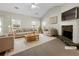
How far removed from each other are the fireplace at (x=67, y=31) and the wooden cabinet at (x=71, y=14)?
44 cm

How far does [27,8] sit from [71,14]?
87.3 inches

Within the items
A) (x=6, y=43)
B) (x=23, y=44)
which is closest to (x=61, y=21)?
(x=23, y=44)

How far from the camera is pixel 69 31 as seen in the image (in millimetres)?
4840

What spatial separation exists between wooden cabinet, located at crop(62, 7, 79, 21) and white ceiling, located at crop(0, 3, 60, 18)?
123 centimetres

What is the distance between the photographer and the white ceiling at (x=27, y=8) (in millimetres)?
3253

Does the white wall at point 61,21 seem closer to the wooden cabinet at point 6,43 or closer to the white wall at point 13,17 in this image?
the white wall at point 13,17

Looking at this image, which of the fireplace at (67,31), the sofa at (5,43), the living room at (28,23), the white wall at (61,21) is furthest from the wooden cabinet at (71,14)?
the sofa at (5,43)

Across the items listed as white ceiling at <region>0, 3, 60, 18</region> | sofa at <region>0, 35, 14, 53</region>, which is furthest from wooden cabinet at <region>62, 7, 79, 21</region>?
sofa at <region>0, 35, 14, 53</region>

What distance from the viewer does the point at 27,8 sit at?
150 inches

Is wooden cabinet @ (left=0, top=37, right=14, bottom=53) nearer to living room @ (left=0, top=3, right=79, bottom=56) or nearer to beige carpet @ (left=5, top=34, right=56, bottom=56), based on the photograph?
living room @ (left=0, top=3, right=79, bottom=56)

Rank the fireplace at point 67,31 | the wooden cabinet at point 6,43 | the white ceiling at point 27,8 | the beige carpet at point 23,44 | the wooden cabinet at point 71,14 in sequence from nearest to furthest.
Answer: the white ceiling at point 27,8 < the wooden cabinet at point 6,43 < the beige carpet at point 23,44 < the wooden cabinet at point 71,14 < the fireplace at point 67,31

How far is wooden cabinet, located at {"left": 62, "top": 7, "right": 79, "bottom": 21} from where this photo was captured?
416cm

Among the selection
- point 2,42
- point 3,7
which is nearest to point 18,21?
point 3,7

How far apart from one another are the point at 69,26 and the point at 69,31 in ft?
0.85
